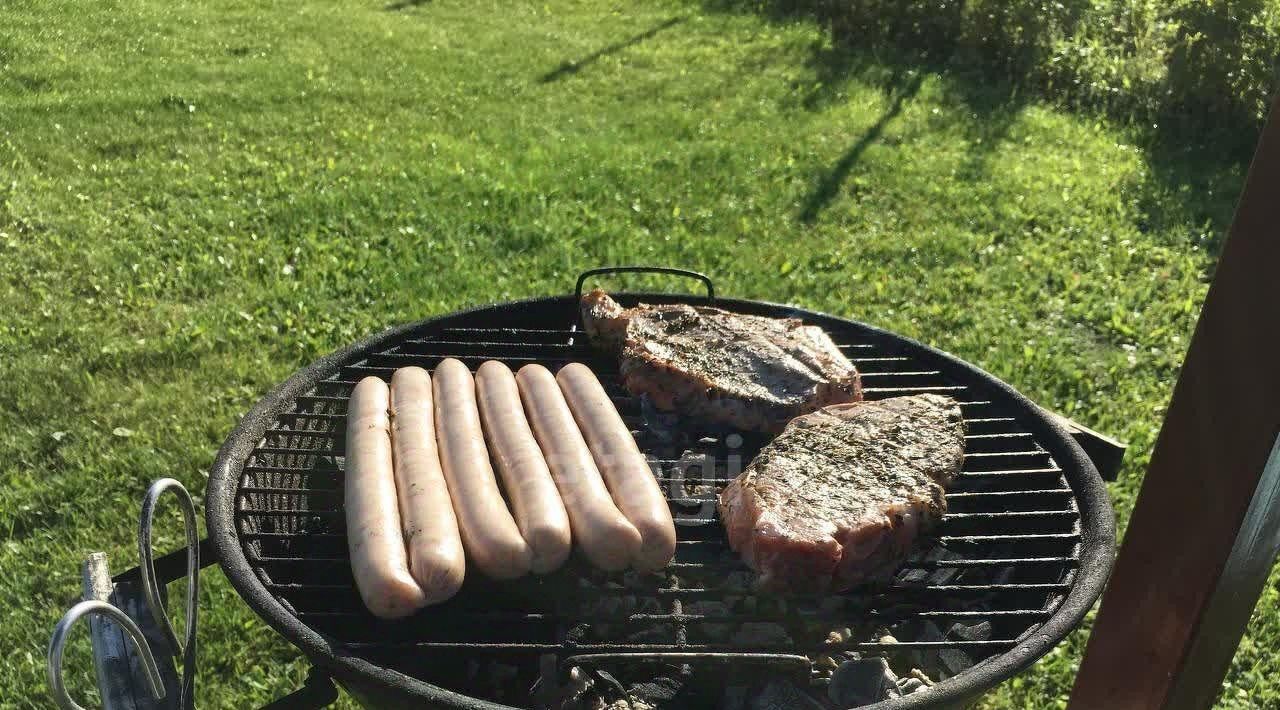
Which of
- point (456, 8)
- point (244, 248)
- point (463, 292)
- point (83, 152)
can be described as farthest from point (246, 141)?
point (456, 8)

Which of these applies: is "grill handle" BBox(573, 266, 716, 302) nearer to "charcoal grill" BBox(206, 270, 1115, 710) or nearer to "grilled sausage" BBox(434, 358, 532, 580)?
"charcoal grill" BBox(206, 270, 1115, 710)

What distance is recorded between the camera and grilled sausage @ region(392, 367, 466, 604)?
264 centimetres

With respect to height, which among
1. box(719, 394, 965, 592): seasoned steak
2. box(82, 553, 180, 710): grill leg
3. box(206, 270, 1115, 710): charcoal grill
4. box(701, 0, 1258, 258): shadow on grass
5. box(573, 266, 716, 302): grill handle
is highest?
box(701, 0, 1258, 258): shadow on grass

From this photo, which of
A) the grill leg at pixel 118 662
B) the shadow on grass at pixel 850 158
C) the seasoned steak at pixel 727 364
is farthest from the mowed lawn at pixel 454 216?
the seasoned steak at pixel 727 364

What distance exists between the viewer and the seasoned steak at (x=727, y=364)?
3.55 meters

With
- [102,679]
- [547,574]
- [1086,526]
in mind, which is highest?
[1086,526]

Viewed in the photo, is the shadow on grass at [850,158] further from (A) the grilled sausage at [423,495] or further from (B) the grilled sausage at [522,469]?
(A) the grilled sausage at [423,495]

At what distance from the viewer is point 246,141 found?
925 centimetres

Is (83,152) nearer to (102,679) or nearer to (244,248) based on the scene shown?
(244,248)

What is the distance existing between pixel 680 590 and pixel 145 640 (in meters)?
1.31

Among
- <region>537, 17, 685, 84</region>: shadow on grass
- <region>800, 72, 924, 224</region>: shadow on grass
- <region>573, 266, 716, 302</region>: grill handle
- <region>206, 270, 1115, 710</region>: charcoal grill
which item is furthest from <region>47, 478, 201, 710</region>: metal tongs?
<region>537, 17, 685, 84</region>: shadow on grass

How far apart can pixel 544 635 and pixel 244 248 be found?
538 centimetres

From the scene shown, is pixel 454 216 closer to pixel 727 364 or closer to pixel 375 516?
pixel 727 364

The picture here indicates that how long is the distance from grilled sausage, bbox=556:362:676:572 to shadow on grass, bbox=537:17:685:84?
26.2 feet
